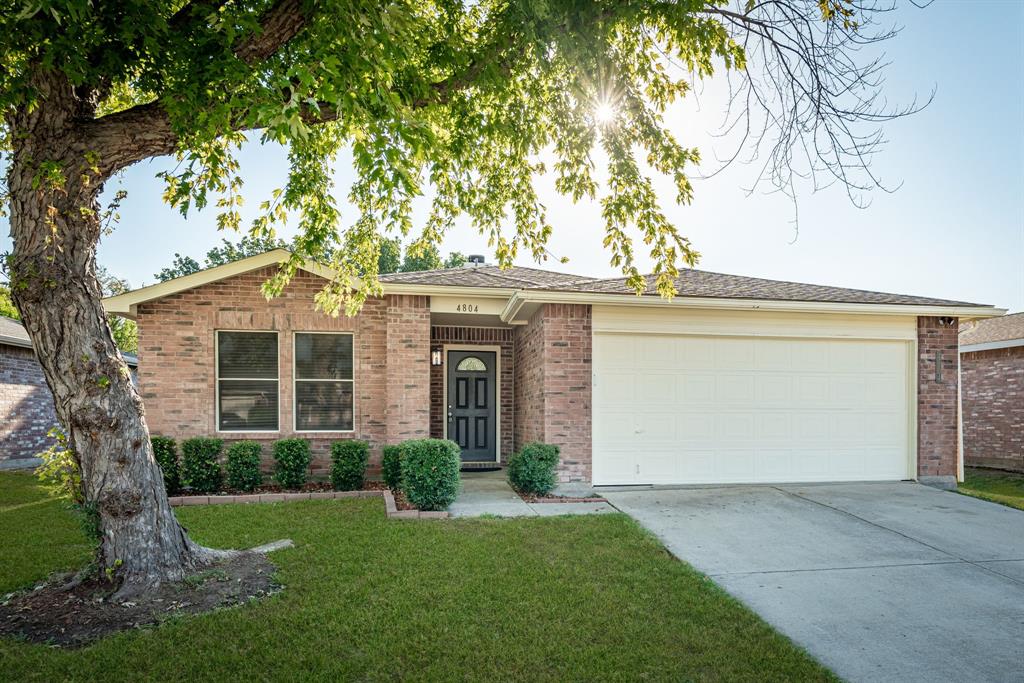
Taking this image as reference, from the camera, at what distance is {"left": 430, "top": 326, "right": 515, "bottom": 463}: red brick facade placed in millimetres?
11281

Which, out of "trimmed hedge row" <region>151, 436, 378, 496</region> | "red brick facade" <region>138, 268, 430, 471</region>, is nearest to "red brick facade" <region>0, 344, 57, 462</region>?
"red brick facade" <region>138, 268, 430, 471</region>

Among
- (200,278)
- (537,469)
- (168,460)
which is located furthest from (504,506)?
(200,278)

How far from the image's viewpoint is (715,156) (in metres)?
4.91

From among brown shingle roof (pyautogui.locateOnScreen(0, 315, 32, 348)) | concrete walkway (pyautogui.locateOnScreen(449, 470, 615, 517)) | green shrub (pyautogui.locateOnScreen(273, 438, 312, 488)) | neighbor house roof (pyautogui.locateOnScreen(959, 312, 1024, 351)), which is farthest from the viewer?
brown shingle roof (pyautogui.locateOnScreen(0, 315, 32, 348))

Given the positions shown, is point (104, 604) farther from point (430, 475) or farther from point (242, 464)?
point (242, 464)

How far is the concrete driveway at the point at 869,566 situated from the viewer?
372 cm

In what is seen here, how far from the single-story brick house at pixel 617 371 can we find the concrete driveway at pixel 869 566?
2.43 feet

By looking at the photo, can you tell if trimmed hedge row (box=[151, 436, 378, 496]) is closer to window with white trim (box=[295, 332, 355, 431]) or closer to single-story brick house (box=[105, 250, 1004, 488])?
single-story brick house (box=[105, 250, 1004, 488])

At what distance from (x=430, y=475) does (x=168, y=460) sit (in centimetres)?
414

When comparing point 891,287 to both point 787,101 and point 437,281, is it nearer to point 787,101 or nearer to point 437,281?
point 787,101

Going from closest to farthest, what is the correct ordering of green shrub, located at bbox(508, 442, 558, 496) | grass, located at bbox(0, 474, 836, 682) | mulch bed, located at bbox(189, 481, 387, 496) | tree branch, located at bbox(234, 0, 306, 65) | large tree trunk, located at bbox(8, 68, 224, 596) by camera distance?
grass, located at bbox(0, 474, 836, 682), large tree trunk, located at bbox(8, 68, 224, 596), tree branch, located at bbox(234, 0, 306, 65), green shrub, located at bbox(508, 442, 558, 496), mulch bed, located at bbox(189, 481, 387, 496)

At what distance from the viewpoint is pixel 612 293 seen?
8.23 metres

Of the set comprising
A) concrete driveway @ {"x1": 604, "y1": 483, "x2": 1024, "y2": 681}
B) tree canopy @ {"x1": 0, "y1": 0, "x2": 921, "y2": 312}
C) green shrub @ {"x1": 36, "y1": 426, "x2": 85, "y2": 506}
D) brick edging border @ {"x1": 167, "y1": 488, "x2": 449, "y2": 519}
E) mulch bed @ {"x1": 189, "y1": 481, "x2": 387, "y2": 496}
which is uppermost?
tree canopy @ {"x1": 0, "y1": 0, "x2": 921, "y2": 312}

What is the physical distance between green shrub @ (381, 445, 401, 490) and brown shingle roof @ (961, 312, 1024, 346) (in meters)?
12.3
